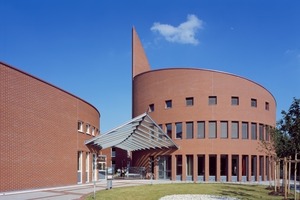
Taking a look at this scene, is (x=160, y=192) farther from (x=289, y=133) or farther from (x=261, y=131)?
(x=261, y=131)

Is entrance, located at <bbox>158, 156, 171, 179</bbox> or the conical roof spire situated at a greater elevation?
the conical roof spire

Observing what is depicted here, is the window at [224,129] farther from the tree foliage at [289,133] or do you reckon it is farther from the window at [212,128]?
the tree foliage at [289,133]

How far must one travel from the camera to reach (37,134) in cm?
2148

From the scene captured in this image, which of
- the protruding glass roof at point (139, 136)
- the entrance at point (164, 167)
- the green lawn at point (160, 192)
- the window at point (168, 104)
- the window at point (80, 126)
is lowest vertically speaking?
the entrance at point (164, 167)

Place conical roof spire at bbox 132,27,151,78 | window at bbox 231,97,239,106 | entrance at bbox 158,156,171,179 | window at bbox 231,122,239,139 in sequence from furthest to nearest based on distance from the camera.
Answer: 1. conical roof spire at bbox 132,27,151,78
2. entrance at bbox 158,156,171,179
3. window at bbox 231,97,239,106
4. window at bbox 231,122,239,139

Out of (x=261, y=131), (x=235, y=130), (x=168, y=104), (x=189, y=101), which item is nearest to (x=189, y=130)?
(x=189, y=101)

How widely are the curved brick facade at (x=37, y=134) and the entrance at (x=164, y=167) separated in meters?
11.6

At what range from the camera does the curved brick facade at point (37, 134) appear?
60.8 feet

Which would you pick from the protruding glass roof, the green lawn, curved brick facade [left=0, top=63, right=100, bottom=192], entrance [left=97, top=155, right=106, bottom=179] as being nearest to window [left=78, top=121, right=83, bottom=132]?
curved brick facade [left=0, top=63, right=100, bottom=192]

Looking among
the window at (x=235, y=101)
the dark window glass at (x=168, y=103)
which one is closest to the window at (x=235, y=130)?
the window at (x=235, y=101)

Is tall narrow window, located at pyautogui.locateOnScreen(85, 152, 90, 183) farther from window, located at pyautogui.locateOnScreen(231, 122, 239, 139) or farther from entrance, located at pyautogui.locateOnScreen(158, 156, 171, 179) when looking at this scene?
window, located at pyautogui.locateOnScreen(231, 122, 239, 139)

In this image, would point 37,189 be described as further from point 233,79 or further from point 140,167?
point 233,79

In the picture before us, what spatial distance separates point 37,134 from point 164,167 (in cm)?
1938

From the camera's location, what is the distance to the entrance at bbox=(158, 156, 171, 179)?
38.0 meters
